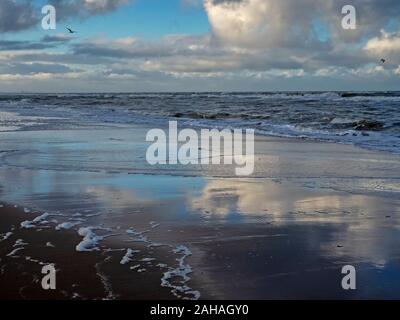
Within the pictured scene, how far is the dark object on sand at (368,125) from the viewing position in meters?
22.7

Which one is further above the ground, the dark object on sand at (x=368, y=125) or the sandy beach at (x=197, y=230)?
the dark object on sand at (x=368, y=125)

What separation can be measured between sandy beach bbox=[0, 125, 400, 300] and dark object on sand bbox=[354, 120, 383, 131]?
39.9 ft

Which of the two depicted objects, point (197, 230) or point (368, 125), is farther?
point (368, 125)

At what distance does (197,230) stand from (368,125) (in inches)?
771

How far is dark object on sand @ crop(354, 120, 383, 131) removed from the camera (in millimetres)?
22688

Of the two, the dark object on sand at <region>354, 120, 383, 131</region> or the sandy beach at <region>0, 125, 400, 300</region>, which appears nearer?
the sandy beach at <region>0, 125, 400, 300</region>

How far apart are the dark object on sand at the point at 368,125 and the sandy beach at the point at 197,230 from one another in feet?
39.9

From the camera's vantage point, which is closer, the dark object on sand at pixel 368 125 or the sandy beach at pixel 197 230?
the sandy beach at pixel 197 230

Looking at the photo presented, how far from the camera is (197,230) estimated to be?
5.98m

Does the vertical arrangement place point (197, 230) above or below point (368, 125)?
below

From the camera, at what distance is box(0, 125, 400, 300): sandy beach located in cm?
436

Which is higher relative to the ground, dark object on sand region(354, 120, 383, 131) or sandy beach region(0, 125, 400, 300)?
dark object on sand region(354, 120, 383, 131)

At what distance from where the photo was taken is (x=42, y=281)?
4.39m

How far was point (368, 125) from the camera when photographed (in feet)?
78.1
